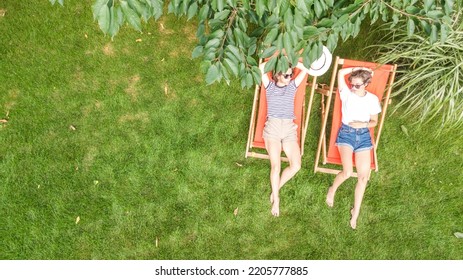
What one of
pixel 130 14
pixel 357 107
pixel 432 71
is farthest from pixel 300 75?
pixel 130 14

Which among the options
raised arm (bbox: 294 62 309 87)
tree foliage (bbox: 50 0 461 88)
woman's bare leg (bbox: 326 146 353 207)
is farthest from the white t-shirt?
tree foliage (bbox: 50 0 461 88)

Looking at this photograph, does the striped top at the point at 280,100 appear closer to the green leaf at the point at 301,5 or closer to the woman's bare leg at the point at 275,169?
the woman's bare leg at the point at 275,169

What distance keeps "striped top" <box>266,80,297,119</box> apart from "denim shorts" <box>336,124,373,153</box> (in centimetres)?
57

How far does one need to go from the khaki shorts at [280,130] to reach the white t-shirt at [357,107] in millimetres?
558

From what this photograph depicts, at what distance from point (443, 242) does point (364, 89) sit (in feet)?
6.32

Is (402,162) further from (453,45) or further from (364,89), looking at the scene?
(453,45)

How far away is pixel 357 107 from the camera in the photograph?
4.35m

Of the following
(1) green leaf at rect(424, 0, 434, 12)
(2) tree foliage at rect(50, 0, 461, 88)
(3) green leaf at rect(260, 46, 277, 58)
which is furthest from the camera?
(3) green leaf at rect(260, 46, 277, 58)

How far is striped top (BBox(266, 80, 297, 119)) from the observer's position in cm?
441

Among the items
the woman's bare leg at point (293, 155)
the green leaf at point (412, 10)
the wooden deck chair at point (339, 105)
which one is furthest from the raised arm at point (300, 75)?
the green leaf at point (412, 10)

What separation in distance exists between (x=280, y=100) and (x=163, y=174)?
1.55 meters

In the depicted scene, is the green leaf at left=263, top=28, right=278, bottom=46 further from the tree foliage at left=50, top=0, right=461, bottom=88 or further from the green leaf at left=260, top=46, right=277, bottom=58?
the green leaf at left=260, top=46, right=277, bottom=58
